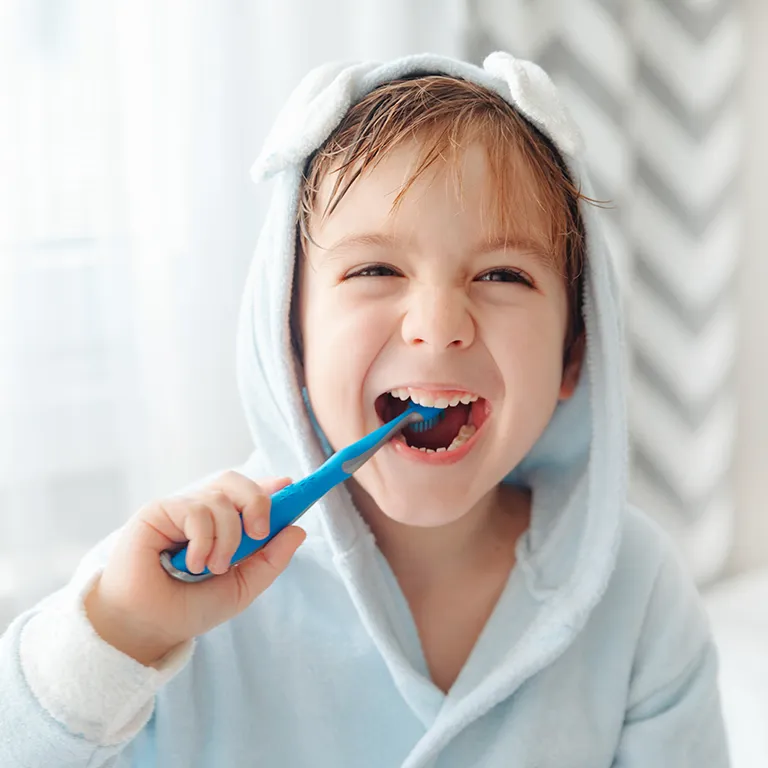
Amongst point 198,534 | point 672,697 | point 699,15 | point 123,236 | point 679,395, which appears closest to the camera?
point 198,534

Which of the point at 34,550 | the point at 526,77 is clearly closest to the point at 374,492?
the point at 526,77

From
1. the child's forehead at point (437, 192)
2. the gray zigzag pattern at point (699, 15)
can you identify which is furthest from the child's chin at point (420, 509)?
the gray zigzag pattern at point (699, 15)

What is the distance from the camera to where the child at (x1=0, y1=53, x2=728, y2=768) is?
0.66 m

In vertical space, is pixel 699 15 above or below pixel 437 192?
above

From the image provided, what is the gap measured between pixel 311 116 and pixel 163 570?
0.37 metres

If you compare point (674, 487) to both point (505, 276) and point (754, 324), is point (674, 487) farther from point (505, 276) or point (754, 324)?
point (505, 276)

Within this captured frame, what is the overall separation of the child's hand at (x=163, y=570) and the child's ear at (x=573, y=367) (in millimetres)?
351

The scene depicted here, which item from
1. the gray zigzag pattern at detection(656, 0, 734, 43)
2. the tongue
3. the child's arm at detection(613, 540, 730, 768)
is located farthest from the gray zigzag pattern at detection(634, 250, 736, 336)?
the tongue

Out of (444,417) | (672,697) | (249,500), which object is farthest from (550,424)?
(249,500)

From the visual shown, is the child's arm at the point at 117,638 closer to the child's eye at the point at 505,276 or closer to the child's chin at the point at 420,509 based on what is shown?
the child's chin at the point at 420,509

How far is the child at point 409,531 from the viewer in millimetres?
661

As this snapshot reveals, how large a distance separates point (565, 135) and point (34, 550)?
0.71 meters

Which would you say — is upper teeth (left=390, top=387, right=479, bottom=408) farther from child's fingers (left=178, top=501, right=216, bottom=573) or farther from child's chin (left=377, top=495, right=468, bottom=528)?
child's fingers (left=178, top=501, right=216, bottom=573)

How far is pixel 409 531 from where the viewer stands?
884 mm
